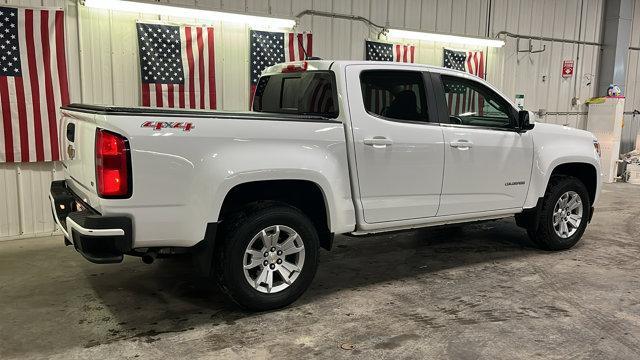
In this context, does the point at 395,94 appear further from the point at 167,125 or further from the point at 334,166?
the point at 167,125

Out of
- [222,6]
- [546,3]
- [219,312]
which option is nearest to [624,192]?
[546,3]

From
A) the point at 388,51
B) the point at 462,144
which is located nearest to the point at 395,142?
the point at 462,144

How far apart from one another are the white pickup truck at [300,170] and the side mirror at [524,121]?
0.06 ft

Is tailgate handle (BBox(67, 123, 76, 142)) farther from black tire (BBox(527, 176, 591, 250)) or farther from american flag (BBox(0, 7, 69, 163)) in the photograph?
black tire (BBox(527, 176, 591, 250))

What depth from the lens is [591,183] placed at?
5828 mm

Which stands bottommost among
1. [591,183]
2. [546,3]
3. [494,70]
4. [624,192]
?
[624,192]

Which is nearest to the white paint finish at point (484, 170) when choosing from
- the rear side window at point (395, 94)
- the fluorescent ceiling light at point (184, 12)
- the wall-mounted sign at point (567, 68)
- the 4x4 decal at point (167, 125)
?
the rear side window at point (395, 94)

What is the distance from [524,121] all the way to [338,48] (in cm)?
380

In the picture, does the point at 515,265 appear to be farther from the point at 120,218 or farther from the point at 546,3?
the point at 546,3

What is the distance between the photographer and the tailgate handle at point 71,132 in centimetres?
372

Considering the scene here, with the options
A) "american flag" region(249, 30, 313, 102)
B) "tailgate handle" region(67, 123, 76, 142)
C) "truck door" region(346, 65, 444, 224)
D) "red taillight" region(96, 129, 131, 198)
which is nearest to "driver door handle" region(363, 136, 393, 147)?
"truck door" region(346, 65, 444, 224)

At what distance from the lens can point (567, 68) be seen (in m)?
11.5

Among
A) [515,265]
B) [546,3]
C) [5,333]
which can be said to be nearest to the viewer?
[5,333]

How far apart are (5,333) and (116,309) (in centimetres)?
71
